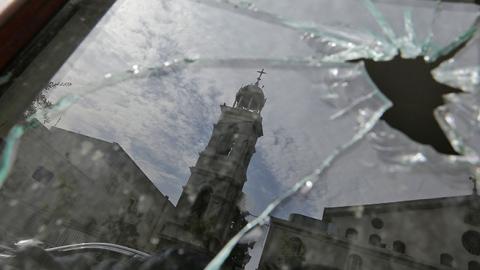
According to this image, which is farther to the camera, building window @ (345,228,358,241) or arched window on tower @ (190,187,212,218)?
arched window on tower @ (190,187,212,218)

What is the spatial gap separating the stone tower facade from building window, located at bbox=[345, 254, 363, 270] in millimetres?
6050

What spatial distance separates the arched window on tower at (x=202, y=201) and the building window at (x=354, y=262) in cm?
827

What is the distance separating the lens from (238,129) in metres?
15.3

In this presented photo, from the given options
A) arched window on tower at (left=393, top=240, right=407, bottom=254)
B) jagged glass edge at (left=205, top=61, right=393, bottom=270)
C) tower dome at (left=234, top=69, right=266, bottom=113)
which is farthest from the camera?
tower dome at (left=234, top=69, right=266, bottom=113)

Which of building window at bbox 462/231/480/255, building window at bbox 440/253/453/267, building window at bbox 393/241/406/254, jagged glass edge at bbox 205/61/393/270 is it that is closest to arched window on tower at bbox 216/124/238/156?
building window at bbox 393/241/406/254

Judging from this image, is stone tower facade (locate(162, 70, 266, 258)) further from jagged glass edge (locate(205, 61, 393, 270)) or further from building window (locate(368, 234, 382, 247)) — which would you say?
jagged glass edge (locate(205, 61, 393, 270))

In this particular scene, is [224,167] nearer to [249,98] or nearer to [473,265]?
[249,98]

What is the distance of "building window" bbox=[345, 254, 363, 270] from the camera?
35.2 ft

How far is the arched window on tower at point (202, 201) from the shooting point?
53.3 ft

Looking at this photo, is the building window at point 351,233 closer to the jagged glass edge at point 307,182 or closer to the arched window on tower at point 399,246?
the arched window on tower at point 399,246

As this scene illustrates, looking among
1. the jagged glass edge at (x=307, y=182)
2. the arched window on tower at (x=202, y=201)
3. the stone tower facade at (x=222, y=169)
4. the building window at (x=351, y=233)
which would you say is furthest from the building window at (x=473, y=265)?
the jagged glass edge at (x=307, y=182)

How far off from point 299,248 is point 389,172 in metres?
10.3

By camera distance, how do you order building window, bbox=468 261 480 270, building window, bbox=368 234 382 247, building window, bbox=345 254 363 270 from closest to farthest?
1. building window, bbox=345 254 363 270
2. building window, bbox=468 261 480 270
3. building window, bbox=368 234 382 247

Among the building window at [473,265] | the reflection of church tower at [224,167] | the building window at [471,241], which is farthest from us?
the reflection of church tower at [224,167]
